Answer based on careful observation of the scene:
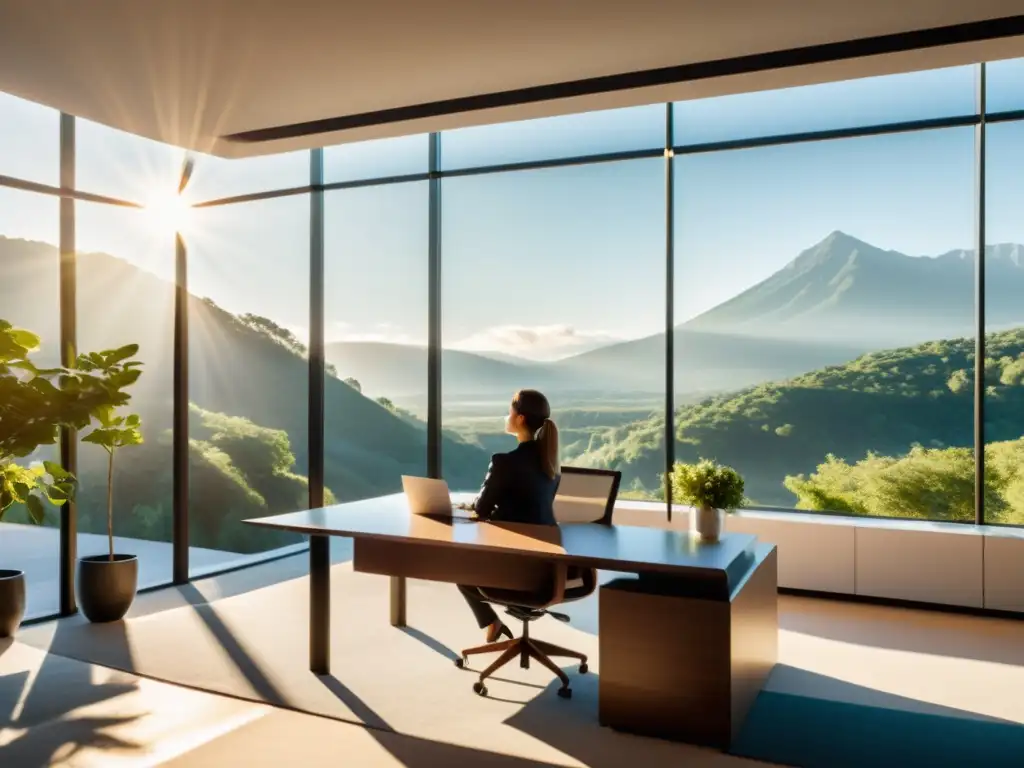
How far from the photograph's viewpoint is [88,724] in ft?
11.9

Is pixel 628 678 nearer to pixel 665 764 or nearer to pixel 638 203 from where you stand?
pixel 665 764

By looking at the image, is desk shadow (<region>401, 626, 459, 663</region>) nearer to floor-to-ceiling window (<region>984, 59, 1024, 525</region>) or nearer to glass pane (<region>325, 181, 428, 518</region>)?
floor-to-ceiling window (<region>984, 59, 1024, 525</region>)

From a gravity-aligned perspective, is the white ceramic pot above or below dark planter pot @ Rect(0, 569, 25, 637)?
above

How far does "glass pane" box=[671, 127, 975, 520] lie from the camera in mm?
16859

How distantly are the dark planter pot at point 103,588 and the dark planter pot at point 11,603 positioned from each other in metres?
0.33

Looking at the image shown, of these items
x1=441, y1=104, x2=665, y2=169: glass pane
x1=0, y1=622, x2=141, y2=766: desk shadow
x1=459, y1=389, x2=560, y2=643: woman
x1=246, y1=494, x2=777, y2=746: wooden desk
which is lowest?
x1=0, y1=622, x2=141, y2=766: desk shadow

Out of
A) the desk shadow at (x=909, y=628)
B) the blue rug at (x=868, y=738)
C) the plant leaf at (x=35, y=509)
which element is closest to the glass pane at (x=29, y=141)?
the plant leaf at (x=35, y=509)

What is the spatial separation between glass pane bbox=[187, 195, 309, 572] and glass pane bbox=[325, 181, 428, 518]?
1429mm

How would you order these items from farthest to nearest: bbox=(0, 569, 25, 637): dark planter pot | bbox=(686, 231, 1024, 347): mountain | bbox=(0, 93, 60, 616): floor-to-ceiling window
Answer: bbox=(686, 231, 1024, 347): mountain
bbox=(0, 93, 60, 616): floor-to-ceiling window
bbox=(0, 569, 25, 637): dark planter pot

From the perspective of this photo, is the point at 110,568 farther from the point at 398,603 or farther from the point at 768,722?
the point at 768,722

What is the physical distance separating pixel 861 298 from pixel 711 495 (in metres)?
16.1

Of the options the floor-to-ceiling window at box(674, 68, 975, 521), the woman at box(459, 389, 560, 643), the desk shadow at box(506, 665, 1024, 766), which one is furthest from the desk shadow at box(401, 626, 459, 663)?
the floor-to-ceiling window at box(674, 68, 975, 521)

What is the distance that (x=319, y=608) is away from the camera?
171 inches

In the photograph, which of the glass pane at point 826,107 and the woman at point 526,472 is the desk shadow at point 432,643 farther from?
the glass pane at point 826,107
